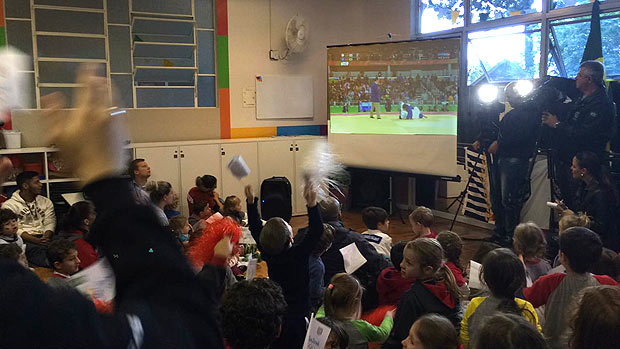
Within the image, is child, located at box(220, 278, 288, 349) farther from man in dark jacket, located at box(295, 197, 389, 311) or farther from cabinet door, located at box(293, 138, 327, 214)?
cabinet door, located at box(293, 138, 327, 214)

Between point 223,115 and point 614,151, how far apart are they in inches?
199

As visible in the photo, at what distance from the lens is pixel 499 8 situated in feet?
23.8

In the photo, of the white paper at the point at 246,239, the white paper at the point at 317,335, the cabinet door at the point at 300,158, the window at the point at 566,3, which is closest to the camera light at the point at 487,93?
the window at the point at 566,3

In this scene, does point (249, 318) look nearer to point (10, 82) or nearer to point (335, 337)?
point (335, 337)

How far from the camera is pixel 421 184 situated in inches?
324

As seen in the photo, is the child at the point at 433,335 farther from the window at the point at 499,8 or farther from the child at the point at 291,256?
the window at the point at 499,8

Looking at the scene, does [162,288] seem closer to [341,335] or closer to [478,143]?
[341,335]

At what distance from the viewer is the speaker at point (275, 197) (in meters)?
7.47

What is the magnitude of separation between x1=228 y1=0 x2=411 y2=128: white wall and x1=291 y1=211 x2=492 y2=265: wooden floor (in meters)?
1.76

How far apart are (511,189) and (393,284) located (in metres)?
3.64

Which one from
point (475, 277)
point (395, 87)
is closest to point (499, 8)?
point (395, 87)

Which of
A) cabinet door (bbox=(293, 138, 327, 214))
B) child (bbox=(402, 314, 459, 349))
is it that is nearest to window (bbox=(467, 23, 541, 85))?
cabinet door (bbox=(293, 138, 327, 214))

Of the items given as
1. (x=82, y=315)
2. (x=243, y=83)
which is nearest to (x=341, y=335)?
(x=82, y=315)

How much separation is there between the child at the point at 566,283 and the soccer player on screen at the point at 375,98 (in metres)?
5.05
